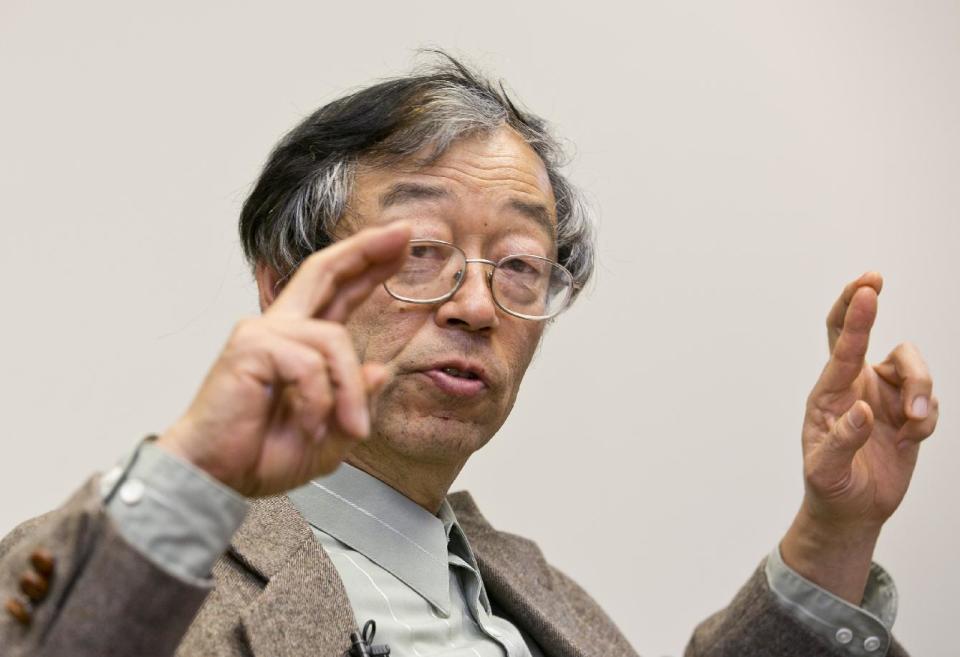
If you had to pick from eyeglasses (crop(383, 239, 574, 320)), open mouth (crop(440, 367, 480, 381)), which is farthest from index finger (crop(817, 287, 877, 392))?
open mouth (crop(440, 367, 480, 381))

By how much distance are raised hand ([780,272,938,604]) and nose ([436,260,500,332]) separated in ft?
1.78

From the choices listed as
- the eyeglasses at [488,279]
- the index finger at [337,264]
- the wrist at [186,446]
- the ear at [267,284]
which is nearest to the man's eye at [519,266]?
the eyeglasses at [488,279]

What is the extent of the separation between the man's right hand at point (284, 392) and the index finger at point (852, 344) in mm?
878

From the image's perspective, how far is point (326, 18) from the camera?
7.60 feet

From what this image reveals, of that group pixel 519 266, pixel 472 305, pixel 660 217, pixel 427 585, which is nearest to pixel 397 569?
pixel 427 585

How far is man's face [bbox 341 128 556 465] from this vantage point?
1.66 meters

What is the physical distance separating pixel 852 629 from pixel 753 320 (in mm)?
814

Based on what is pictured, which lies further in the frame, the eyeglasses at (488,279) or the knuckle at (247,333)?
the eyeglasses at (488,279)

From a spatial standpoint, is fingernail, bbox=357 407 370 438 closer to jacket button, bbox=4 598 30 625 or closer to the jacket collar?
jacket button, bbox=4 598 30 625

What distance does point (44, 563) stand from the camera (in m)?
0.94

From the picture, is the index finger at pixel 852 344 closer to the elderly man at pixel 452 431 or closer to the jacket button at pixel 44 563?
the elderly man at pixel 452 431

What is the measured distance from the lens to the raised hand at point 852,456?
1736 millimetres

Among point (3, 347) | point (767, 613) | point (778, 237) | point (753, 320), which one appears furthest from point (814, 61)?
point (3, 347)

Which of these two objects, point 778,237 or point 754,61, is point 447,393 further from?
point 754,61
